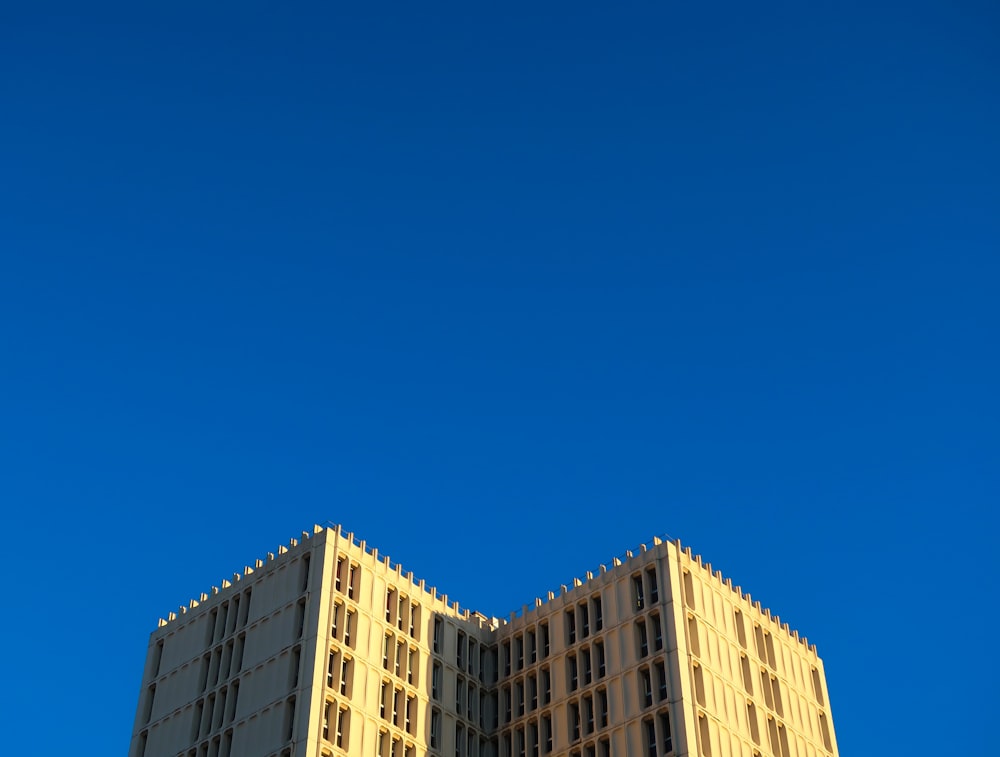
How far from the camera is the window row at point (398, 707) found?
99.9m

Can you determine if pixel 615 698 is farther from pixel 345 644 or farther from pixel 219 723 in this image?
pixel 219 723

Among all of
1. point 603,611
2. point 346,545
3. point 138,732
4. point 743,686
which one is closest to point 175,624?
point 138,732

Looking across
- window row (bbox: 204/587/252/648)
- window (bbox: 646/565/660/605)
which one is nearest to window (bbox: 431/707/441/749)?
window row (bbox: 204/587/252/648)

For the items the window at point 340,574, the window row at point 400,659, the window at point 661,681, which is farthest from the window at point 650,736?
the window at point 340,574

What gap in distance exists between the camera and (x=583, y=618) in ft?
349

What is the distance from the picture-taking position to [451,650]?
109 metres

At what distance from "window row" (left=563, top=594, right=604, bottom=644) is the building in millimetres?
118

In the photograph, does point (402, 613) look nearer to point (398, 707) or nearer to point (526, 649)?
point (398, 707)

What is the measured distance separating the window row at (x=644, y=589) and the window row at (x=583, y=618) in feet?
10.5

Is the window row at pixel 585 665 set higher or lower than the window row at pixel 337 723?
higher

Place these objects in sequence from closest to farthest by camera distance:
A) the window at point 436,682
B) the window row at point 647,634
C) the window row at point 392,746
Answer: the window row at point 392,746
the window row at point 647,634
the window at point 436,682

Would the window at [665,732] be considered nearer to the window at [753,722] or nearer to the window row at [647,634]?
the window row at [647,634]

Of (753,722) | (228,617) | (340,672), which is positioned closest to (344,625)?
(340,672)

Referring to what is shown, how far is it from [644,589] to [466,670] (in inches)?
656
